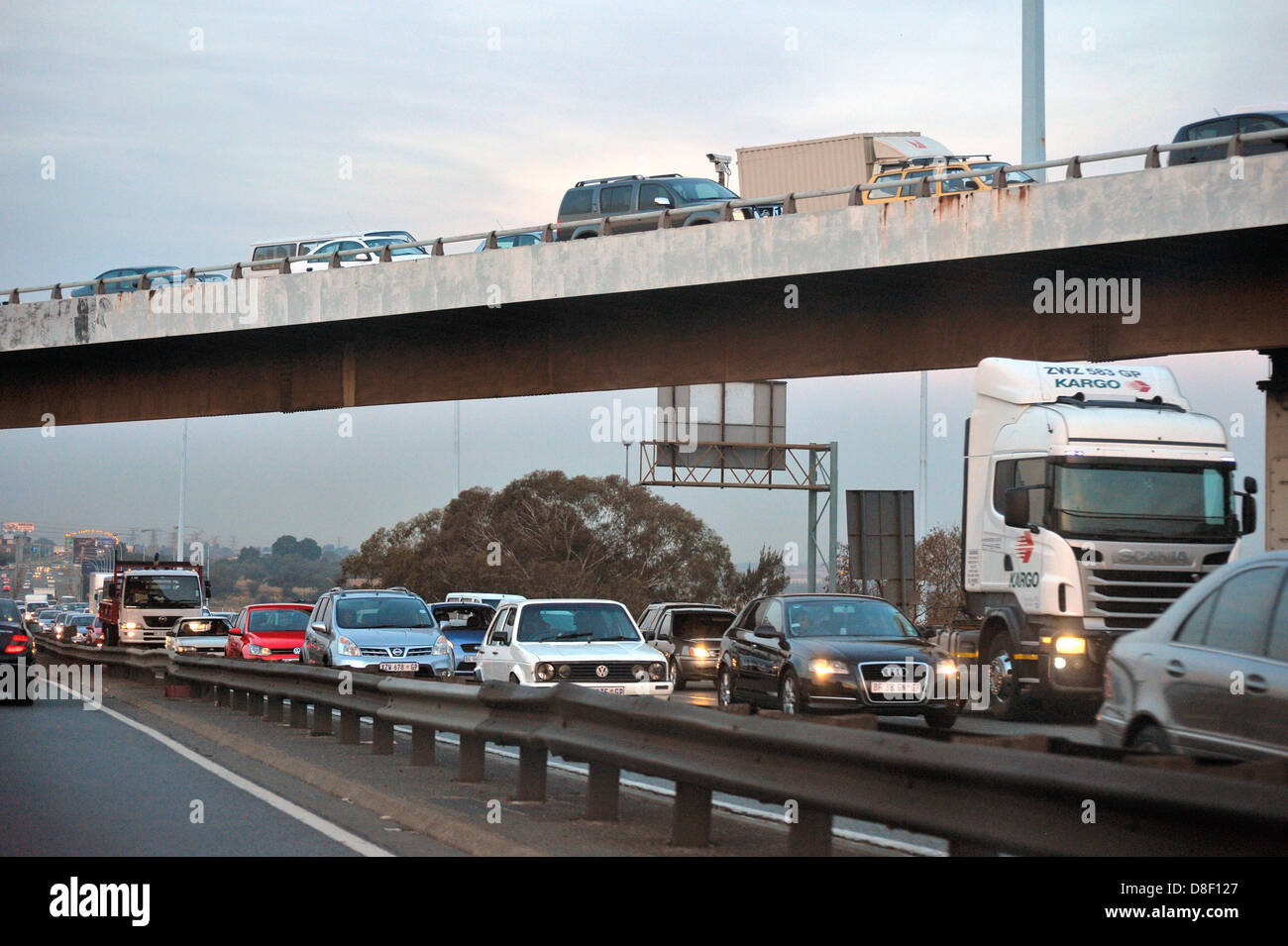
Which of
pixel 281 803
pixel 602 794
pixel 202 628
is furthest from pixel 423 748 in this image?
pixel 202 628

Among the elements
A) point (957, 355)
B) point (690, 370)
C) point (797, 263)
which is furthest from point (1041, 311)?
point (690, 370)

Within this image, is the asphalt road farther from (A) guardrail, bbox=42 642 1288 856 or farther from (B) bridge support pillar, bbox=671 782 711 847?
(B) bridge support pillar, bbox=671 782 711 847

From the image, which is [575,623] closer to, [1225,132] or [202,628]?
[1225,132]

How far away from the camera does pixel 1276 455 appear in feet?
78.2

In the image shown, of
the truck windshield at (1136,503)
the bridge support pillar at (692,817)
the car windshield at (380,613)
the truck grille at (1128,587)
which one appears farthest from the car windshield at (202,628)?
the bridge support pillar at (692,817)

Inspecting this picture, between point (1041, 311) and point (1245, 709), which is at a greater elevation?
point (1041, 311)

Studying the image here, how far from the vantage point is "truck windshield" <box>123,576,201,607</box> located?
152 ft

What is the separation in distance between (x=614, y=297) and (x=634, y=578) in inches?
2195

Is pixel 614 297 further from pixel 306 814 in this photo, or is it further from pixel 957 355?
pixel 306 814

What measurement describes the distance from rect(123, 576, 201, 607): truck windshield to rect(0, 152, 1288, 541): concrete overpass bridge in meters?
11.6

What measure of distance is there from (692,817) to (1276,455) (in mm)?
18231

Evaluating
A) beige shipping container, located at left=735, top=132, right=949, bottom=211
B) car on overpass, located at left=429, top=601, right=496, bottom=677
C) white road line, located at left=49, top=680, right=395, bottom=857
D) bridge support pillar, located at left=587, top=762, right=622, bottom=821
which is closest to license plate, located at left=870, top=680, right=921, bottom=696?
white road line, located at left=49, top=680, right=395, bottom=857
